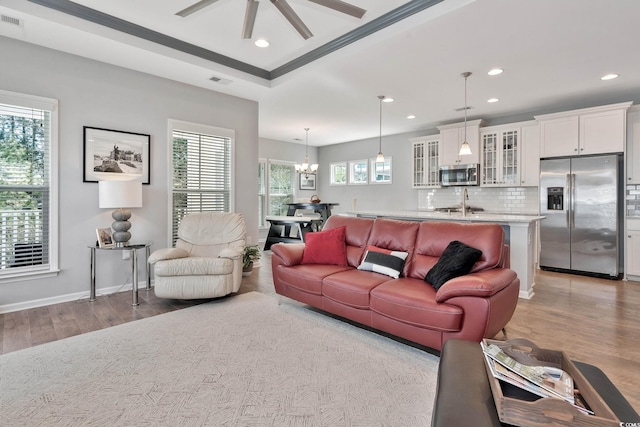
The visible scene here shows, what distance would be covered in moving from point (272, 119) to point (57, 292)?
4.44 metres

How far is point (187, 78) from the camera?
4.29 metres

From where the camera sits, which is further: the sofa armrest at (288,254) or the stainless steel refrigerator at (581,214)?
the stainless steel refrigerator at (581,214)

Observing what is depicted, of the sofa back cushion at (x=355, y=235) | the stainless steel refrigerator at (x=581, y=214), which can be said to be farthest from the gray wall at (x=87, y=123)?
the stainless steel refrigerator at (x=581, y=214)

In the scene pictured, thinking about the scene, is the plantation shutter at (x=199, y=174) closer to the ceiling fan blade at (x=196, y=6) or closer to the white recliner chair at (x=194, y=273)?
the white recliner chair at (x=194, y=273)

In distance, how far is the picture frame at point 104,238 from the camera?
11.7ft

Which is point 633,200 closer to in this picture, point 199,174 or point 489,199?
point 489,199

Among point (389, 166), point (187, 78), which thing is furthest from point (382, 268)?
point (389, 166)

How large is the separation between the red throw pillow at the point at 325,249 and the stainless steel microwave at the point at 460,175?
3893 mm

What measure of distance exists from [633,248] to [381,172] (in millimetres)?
4897

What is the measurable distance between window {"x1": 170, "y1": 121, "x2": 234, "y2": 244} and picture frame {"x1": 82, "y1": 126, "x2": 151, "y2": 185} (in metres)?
0.38

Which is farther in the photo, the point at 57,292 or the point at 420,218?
the point at 420,218

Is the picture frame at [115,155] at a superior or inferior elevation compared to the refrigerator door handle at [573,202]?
superior

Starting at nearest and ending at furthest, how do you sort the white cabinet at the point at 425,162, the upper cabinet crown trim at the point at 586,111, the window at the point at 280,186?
the upper cabinet crown trim at the point at 586,111
the white cabinet at the point at 425,162
the window at the point at 280,186

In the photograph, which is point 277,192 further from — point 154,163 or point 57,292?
point 57,292
